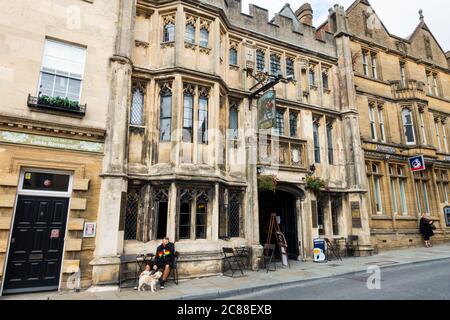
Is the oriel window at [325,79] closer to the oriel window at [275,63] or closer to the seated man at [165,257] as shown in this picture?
the oriel window at [275,63]

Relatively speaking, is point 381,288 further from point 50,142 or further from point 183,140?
point 50,142

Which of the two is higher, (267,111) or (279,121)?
(279,121)

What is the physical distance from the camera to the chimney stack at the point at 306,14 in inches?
669

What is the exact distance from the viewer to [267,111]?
11727mm

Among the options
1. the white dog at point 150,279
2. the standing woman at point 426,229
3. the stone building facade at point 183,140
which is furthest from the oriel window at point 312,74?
the white dog at point 150,279

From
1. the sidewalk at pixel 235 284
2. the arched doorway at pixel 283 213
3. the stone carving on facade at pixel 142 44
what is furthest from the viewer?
the arched doorway at pixel 283 213

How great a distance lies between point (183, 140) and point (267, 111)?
154 inches

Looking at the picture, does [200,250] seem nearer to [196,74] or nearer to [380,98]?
[196,74]

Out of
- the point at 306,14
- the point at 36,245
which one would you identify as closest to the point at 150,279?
the point at 36,245

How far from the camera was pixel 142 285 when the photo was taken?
8242 millimetres

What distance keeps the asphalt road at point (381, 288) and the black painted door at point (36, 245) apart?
5.70m

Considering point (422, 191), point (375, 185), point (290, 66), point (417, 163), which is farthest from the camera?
point (422, 191)

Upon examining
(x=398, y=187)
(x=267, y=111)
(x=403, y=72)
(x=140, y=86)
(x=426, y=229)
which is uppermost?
(x=403, y=72)

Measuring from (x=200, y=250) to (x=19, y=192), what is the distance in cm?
598
